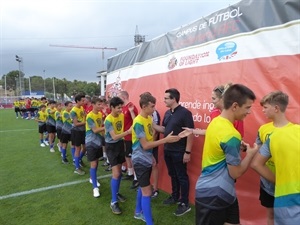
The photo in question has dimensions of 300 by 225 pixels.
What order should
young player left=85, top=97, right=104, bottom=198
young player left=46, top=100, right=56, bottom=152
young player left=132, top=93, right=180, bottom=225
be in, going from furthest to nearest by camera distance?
young player left=46, top=100, right=56, bottom=152
young player left=85, top=97, right=104, bottom=198
young player left=132, top=93, right=180, bottom=225

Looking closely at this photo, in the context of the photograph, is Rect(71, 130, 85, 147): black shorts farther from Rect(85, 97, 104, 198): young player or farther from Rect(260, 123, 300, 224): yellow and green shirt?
Rect(260, 123, 300, 224): yellow and green shirt

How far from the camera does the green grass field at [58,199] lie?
4285 millimetres

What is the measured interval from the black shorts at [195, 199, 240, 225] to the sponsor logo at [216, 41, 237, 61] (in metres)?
2.32

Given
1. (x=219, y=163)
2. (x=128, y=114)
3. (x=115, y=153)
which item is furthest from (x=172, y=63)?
(x=219, y=163)

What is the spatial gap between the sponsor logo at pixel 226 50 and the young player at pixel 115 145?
184 centimetres

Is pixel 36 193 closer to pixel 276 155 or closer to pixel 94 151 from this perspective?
pixel 94 151

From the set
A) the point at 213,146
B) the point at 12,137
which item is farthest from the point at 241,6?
the point at 12,137

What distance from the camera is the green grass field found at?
4285mm

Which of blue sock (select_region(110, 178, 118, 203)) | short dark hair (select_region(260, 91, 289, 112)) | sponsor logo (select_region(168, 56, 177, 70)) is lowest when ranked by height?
blue sock (select_region(110, 178, 118, 203))

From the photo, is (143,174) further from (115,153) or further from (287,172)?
(287,172)

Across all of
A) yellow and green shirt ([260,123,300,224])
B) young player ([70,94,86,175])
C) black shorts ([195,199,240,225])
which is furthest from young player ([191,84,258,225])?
young player ([70,94,86,175])

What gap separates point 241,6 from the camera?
147 inches

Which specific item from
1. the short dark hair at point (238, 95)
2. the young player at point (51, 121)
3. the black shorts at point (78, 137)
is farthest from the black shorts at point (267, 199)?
the young player at point (51, 121)

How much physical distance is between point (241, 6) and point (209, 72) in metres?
1.10
